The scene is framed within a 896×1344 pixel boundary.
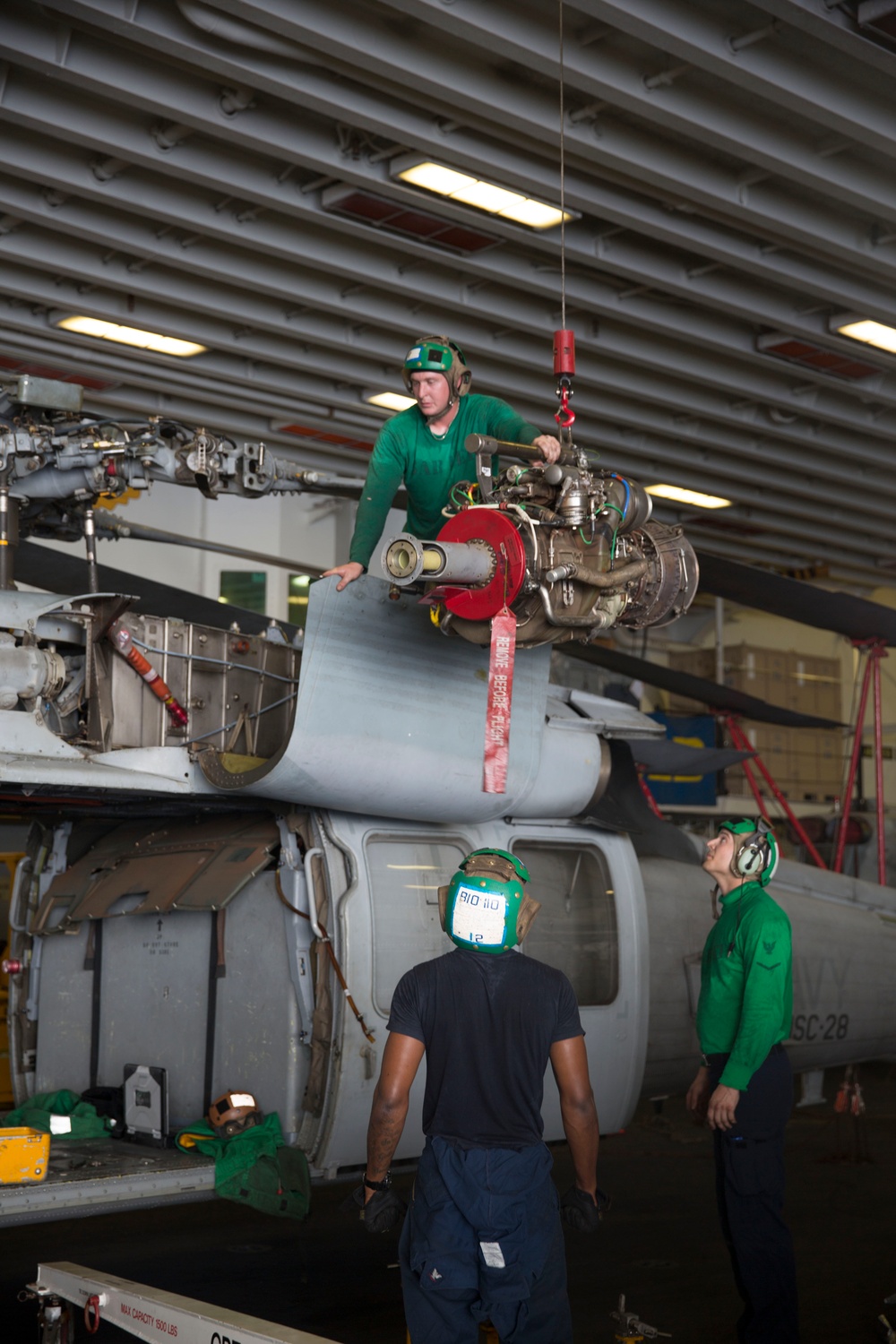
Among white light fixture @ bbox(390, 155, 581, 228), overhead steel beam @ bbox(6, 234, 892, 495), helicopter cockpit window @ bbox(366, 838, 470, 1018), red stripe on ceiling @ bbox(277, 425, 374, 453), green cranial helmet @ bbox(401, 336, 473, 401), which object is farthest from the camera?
red stripe on ceiling @ bbox(277, 425, 374, 453)

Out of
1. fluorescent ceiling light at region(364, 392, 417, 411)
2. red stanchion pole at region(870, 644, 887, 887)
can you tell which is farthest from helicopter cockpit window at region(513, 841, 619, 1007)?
fluorescent ceiling light at region(364, 392, 417, 411)

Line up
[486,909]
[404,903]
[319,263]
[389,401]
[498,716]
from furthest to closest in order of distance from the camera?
[389,401]
[319,263]
[404,903]
[498,716]
[486,909]

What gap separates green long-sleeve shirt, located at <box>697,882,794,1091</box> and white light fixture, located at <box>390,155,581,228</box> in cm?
452

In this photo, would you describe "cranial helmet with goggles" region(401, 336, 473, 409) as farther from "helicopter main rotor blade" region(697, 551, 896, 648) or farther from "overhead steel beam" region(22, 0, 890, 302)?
"overhead steel beam" region(22, 0, 890, 302)

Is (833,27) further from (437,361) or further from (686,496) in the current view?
(686,496)

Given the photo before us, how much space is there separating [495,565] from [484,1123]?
1.87 meters

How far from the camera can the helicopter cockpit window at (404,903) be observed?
5.38 meters

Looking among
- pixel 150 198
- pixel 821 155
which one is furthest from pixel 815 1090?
pixel 150 198

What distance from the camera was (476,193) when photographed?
25.4 ft

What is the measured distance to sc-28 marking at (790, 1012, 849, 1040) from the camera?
23.0 ft

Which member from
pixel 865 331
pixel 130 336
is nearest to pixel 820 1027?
pixel 865 331

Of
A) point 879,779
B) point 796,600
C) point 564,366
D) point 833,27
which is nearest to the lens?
point 564,366

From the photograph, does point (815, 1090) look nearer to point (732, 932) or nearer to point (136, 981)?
point (732, 932)

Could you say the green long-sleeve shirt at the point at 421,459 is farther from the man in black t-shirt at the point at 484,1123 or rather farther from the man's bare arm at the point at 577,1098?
the man's bare arm at the point at 577,1098
